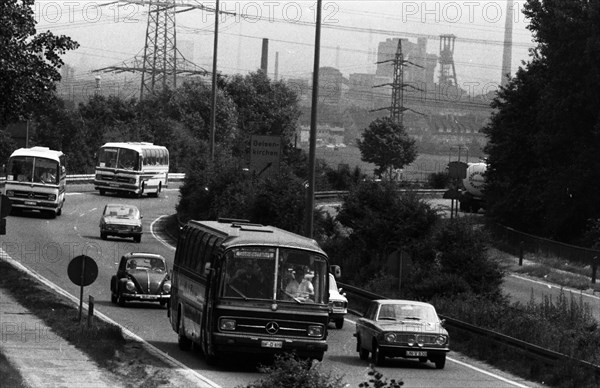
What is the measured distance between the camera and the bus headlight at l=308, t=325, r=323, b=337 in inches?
943

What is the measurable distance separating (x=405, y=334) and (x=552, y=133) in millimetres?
47652

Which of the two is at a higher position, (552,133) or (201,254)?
(552,133)

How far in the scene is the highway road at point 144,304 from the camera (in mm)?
25250

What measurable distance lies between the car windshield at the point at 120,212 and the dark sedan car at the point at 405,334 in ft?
108

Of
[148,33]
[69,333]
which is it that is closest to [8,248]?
[69,333]

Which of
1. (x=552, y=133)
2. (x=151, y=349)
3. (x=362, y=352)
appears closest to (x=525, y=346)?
(x=362, y=352)

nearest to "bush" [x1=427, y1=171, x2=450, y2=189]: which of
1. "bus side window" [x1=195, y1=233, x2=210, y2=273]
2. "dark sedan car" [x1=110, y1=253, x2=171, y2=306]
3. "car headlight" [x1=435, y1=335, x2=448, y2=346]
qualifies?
"dark sedan car" [x1=110, y1=253, x2=171, y2=306]

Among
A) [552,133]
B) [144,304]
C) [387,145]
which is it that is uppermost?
[552,133]

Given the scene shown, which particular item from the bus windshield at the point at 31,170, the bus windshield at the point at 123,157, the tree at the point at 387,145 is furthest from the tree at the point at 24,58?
the tree at the point at 387,145

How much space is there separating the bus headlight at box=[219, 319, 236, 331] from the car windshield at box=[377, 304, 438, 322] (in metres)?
4.83

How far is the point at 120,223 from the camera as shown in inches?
2327

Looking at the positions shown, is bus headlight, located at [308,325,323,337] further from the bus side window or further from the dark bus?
the bus side window

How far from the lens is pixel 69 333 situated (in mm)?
28625

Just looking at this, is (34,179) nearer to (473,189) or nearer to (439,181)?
(473,189)
